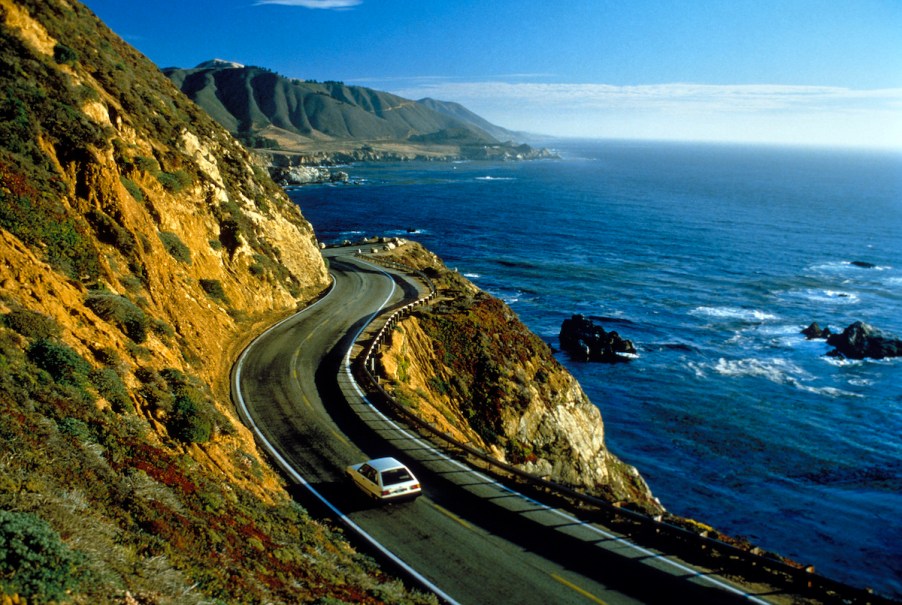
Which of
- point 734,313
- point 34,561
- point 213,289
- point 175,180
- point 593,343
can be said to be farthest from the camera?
point 734,313

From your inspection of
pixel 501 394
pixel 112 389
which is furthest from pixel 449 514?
pixel 501 394

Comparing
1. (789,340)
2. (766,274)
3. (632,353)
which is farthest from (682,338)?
(766,274)

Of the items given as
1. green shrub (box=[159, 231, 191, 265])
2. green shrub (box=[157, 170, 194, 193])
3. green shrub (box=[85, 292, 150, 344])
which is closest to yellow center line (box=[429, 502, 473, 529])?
green shrub (box=[85, 292, 150, 344])

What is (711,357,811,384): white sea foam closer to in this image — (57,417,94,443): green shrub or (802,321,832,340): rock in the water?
(802,321,832,340): rock in the water

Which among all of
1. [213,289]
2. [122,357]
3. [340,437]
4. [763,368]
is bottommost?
[763,368]

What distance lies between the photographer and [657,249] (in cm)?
10362

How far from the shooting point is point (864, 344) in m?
59.6

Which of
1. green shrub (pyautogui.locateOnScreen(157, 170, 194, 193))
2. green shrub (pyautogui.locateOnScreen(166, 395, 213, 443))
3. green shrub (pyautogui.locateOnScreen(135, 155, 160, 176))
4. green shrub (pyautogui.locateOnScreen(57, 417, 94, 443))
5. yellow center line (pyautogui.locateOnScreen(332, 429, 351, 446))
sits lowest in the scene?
yellow center line (pyautogui.locateOnScreen(332, 429, 351, 446))

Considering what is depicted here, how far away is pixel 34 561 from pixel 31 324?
393 inches

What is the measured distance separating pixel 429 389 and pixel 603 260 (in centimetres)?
7188

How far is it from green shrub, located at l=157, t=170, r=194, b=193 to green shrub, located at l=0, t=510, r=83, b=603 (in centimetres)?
2989

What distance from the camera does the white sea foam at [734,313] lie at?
227ft

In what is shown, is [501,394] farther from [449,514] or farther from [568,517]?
[449,514]

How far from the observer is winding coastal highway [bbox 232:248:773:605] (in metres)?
13.7
